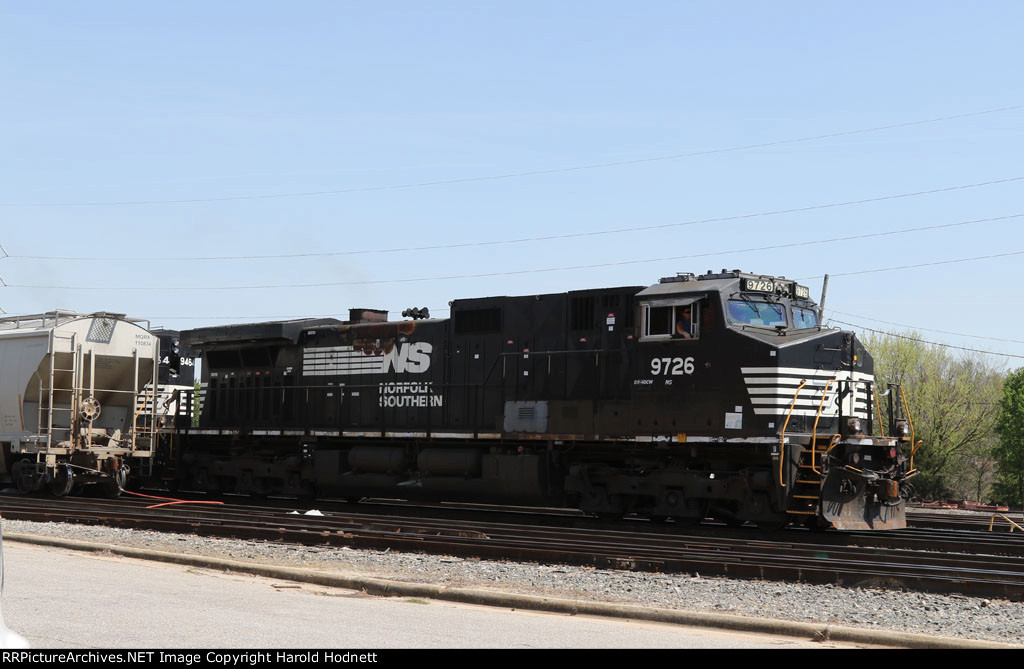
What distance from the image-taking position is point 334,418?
21641 mm

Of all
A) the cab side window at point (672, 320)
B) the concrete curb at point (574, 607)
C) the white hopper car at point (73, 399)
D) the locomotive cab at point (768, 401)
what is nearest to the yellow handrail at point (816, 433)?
the locomotive cab at point (768, 401)

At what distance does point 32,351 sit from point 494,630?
54.8ft

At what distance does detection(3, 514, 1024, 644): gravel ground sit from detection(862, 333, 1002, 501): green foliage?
37799 millimetres

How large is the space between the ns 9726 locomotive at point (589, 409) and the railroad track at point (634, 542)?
65cm

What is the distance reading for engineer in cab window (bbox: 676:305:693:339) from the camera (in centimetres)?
1642

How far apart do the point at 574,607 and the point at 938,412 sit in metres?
42.6

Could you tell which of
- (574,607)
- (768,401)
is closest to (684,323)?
(768,401)

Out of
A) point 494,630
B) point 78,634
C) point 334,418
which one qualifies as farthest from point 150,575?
point 334,418

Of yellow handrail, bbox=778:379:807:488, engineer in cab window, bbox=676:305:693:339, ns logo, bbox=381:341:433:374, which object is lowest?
yellow handrail, bbox=778:379:807:488

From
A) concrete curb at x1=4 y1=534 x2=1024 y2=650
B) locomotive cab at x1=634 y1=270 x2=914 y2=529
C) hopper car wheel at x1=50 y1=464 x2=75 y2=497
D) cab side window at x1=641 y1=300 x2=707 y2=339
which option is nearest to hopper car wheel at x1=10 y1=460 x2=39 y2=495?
hopper car wheel at x1=50 y1=464 x2=75 y2=497

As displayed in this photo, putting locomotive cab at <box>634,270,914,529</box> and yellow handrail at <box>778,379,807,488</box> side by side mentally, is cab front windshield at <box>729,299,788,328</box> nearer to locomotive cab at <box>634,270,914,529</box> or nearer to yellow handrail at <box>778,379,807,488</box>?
locomotive cab at <box>634,270,914,529</box>

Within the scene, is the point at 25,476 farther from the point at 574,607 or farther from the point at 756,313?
the point at 574,607

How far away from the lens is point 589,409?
17.7 meters

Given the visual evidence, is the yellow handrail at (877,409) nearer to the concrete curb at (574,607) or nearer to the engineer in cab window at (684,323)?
the engineer in cab window at (684,323)
